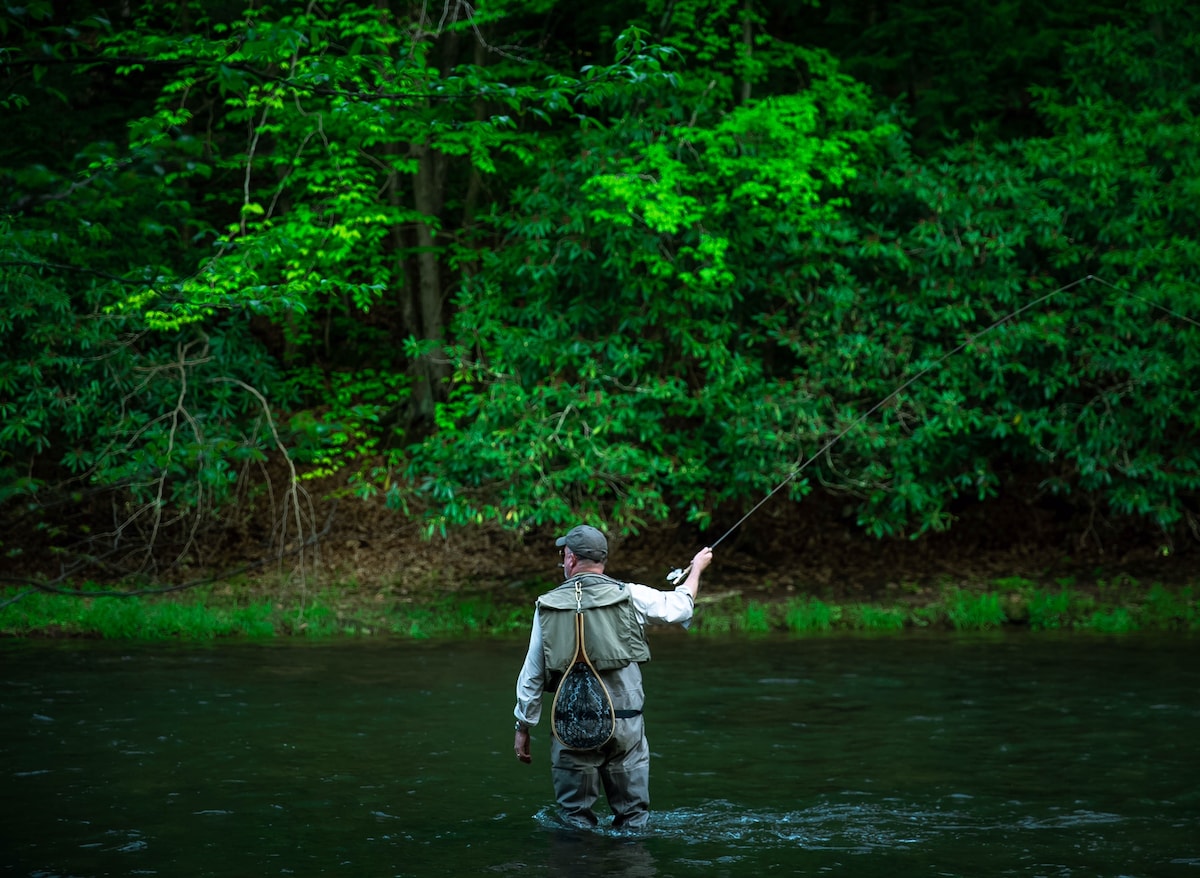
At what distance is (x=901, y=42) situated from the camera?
18.9m

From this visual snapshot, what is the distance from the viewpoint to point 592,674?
710 centimetres

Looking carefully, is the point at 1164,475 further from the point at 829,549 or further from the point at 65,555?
the point at 65,555

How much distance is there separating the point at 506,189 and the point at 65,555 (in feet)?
24.4

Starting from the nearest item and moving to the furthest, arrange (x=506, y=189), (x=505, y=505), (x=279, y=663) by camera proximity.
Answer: (x=279, y=663), (x=505, y=505), (x=506, y=189)

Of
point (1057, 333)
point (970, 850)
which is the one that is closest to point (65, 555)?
point (1057, 333)

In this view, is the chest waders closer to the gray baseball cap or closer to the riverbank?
the gray baseball cap

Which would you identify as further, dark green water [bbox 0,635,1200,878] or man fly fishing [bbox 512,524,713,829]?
dark green water [bbox 0,635,1200,878]

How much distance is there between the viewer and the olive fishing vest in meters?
7.11

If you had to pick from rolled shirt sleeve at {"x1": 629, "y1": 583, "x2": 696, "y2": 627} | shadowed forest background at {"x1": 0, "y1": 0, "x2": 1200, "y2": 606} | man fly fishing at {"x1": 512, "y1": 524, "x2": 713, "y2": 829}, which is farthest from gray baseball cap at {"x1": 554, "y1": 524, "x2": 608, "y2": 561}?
shadowed forest background at {"x1": 0, "y1": 0, "x2": 1200, "y2": 606}

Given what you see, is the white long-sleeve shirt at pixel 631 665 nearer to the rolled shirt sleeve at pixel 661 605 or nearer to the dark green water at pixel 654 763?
the rolled shirt sleeve at pixel 661 605

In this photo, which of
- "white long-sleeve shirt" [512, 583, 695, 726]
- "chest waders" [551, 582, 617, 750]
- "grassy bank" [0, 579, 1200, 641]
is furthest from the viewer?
"grassy bank" [0, 579, 1200, 641]

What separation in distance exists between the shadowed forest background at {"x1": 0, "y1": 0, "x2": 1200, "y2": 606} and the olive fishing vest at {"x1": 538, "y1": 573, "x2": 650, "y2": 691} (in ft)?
24.3

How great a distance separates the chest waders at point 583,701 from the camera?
7.10 meters

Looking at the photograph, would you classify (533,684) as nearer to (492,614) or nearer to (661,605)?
(661,605)
